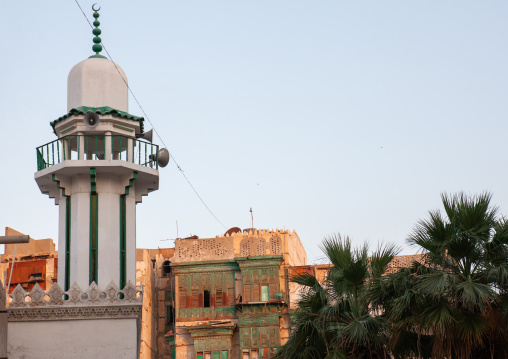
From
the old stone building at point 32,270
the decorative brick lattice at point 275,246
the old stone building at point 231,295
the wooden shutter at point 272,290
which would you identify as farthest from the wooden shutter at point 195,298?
the old stone building at point 32,270

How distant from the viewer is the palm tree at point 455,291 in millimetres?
16859

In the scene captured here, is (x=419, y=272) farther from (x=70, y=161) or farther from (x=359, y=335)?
(x=70, y=161)

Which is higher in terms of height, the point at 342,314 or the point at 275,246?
the point at 275,246

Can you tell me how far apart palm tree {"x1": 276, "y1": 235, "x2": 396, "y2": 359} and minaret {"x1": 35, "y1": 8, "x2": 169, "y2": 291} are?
4106 mm

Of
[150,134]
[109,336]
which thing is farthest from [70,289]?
[150,134]

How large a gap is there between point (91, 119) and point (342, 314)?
24.3 ft

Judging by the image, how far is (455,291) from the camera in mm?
17000

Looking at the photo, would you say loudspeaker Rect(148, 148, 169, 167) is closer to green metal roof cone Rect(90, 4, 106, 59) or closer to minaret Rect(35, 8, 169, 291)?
minaret Rect(35, 8, 169, 291)

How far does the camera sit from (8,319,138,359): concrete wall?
1875 centimetres

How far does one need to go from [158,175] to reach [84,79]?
2.93 m

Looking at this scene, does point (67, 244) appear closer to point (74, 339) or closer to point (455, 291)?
point (74, 339)

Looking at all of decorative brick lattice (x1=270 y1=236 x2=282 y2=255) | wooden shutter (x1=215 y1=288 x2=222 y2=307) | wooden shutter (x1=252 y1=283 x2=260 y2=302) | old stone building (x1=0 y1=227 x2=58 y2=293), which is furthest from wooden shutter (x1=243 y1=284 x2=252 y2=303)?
old stone building (x1=0 y1=227 x2=58 y2=293)

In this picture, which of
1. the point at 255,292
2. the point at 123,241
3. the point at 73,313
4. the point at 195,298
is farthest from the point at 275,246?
the point at 73,313

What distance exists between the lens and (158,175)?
2156 centimetres
